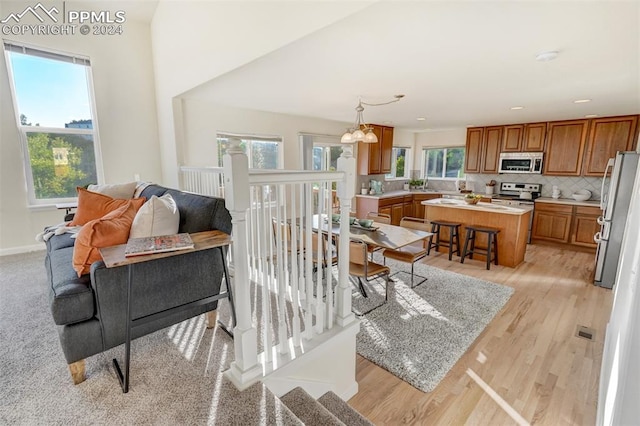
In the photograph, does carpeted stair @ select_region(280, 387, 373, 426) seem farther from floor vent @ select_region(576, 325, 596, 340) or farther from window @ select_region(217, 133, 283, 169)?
window @ select_region(217, 133, 283, 169)

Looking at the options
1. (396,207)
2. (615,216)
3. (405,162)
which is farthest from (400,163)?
(615,216)

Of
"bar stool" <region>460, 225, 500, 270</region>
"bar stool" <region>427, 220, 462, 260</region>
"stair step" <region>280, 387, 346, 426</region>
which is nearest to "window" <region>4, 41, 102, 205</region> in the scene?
"stair step" <region>280, 387, 346, 426</region>

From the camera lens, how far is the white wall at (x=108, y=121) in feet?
11.9

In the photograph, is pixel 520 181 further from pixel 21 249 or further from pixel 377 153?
pixel 21 249

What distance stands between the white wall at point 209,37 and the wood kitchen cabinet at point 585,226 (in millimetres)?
5544

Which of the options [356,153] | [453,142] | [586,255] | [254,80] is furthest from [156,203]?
[453,142]

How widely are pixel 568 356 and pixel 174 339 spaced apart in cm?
302

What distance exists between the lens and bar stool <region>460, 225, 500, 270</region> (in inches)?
164

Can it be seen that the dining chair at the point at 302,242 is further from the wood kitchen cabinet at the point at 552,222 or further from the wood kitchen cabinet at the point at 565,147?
the wood kitchen cabinet at the point at 565,147

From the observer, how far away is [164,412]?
138 cm

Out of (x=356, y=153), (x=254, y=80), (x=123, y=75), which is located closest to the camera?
(x=254, y=80)

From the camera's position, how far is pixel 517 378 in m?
2.13

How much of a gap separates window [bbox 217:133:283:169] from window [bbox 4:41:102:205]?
181 centimetres

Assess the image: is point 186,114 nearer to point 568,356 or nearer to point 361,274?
point 361,274
